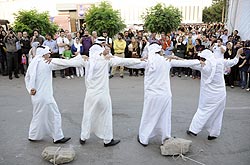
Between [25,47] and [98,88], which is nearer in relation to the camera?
[98,88]

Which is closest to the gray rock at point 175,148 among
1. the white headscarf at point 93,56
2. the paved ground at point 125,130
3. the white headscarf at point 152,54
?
the paved ground at point 125,130

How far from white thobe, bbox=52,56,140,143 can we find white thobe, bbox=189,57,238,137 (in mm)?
1381

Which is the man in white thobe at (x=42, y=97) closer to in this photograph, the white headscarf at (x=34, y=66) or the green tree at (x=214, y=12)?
the white headscarf at (x=34, y=66)

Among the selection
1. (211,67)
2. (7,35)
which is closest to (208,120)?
(211,67)

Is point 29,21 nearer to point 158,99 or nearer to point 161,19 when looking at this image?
point 161,19

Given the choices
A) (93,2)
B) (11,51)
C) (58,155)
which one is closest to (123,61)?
(58,155)

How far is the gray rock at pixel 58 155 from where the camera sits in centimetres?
431

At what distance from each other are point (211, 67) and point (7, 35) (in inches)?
326

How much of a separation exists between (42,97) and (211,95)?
10.0ft

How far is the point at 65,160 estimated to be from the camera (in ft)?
14.3

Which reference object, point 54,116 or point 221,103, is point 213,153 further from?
point 54,116

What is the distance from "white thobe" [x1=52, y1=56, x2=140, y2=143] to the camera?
15.3 feet

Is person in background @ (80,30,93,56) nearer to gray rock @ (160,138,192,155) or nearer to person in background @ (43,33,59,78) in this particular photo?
person in background @ (43,33,59,78)

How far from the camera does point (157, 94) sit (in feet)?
15.6
